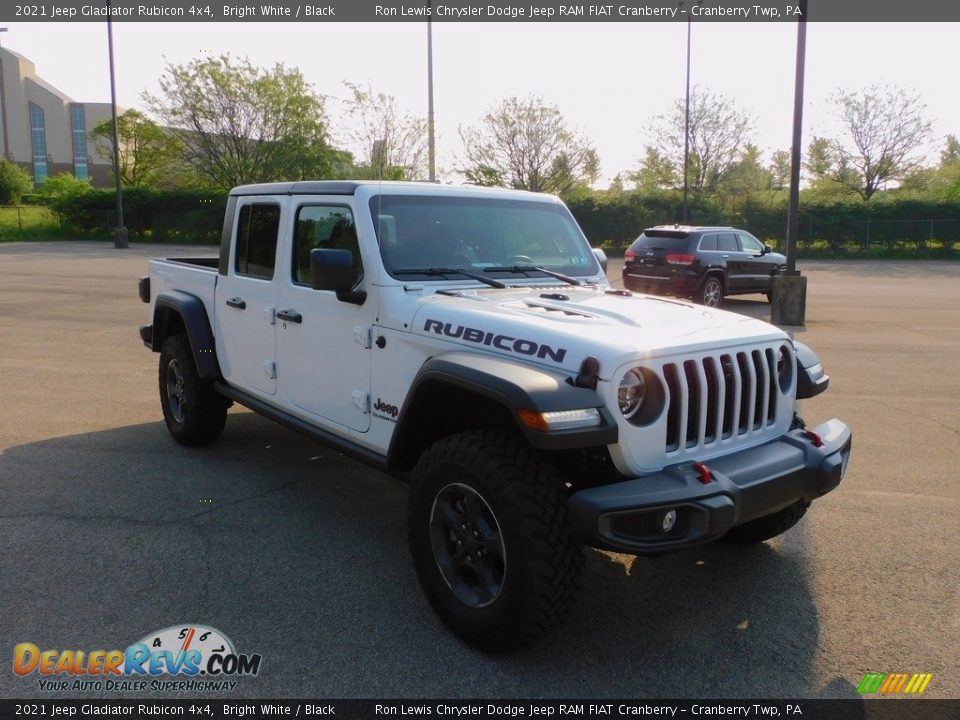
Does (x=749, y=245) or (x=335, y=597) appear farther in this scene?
(x=749, y=245)

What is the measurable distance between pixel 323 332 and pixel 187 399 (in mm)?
1940

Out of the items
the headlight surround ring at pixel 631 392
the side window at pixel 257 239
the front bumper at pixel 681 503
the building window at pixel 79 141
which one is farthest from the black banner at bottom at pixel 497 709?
the building window at pixel 79 141

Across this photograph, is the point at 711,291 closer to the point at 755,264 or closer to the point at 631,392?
the point at 755,264

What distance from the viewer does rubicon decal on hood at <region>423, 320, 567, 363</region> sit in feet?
10.6

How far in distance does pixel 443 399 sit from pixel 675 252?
12.4 metres

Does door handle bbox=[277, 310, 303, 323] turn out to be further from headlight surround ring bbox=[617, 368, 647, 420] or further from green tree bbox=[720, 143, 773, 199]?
green tree bbox=[720, 143, 773, 199]

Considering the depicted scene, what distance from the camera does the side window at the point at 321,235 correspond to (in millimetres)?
4277

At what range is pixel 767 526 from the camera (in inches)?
161

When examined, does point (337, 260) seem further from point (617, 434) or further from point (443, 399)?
point (617, 434)

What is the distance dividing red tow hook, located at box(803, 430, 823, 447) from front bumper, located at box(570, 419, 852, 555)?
33 cm

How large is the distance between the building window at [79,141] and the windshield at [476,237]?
3399 inches

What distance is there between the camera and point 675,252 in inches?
595

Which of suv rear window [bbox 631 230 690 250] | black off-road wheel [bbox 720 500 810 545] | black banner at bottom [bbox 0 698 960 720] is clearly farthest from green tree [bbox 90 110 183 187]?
black banner at bottom [bbox 0 698 960 720]

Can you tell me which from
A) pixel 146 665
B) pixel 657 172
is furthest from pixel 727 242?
pixel 657 172
